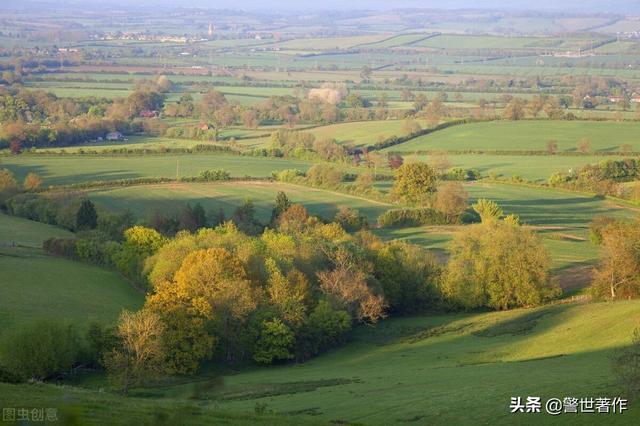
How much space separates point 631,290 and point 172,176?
42.1 metres

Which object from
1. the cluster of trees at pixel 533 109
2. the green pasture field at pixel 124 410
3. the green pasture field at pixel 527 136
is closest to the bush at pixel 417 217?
the green pasture field at pixel 527 136

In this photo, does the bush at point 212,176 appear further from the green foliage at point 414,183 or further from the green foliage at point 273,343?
the green foliage at point 273,343

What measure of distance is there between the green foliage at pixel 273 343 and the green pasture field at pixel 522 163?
45.2 m

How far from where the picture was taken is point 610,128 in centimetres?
9794

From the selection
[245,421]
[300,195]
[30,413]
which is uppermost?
[30,413]

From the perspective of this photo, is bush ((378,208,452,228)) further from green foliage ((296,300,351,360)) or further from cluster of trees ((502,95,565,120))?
cluster of trees ((502,95,565,120))

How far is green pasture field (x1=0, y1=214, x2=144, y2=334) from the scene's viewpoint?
35.3 m

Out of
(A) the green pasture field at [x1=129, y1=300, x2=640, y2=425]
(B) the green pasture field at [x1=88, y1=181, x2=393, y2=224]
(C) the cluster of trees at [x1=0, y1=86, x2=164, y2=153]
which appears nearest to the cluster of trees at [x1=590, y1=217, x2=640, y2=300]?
(A) the green pasture field at [x1=129, y1=300, x2=640, y2=425]

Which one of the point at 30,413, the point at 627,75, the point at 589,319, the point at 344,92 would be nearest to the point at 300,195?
the point at 589,319

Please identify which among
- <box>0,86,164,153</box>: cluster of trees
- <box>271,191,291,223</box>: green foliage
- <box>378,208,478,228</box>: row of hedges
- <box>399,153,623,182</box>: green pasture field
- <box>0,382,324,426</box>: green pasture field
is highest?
<box>0,382,324,426</box>: green pasture field

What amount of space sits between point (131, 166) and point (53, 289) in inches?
1545

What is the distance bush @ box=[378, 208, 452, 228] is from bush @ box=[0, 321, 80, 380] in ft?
106

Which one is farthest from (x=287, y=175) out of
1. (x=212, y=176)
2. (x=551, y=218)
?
(x=551, y=218)

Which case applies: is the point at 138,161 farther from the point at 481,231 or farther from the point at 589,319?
the point at 589,319
